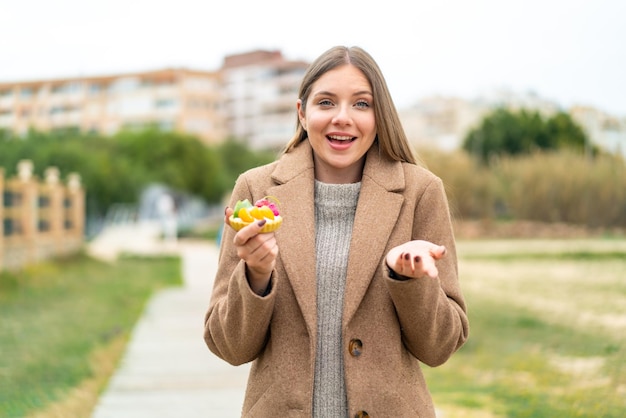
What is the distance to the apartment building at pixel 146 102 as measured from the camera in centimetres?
5497

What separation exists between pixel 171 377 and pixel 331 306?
4772 millimetres

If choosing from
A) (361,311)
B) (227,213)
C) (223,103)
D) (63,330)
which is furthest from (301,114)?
(223,103)

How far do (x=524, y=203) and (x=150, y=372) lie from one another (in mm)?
17638

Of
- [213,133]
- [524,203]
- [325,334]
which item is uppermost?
[325,334]

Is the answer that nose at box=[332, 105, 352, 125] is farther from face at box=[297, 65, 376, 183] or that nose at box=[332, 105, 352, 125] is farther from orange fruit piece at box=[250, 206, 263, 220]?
orange fruit piece at box=[250, 206, 263, 220]

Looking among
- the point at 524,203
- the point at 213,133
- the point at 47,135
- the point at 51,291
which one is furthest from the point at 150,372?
the point at 213,133

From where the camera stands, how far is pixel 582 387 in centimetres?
623

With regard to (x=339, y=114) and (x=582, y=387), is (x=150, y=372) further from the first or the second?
(x=339, y=114)

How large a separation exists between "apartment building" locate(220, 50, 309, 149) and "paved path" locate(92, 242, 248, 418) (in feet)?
246

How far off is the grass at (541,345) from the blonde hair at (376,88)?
11.7ft

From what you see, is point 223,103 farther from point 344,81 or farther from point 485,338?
point 344,81

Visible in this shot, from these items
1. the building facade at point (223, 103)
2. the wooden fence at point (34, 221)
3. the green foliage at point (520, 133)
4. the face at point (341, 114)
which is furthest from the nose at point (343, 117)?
the building facade at point (223, 103)

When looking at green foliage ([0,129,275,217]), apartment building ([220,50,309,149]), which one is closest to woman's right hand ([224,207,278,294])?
green foliage ([0,129,275,217])

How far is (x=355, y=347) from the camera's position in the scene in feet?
7.06
